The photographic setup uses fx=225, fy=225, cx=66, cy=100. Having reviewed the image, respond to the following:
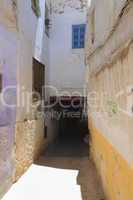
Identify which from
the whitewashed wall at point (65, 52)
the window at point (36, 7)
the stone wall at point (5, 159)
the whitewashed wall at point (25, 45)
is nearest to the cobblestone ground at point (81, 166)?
the stone wall at point (5, 159)

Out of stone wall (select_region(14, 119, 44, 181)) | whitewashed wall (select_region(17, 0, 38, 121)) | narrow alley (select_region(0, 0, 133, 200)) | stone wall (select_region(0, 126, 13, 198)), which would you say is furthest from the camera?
whitewashed wall (select_region(17, 0, 38, 121))

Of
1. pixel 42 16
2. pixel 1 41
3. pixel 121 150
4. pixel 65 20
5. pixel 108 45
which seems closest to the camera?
pixel 121 150

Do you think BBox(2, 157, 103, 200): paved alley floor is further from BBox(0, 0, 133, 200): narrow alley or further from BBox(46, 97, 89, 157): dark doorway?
BBox(46, 97, 89, 157): dark doorway

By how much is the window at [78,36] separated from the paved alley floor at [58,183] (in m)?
6.07

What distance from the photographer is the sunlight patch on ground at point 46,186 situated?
5.77 metres

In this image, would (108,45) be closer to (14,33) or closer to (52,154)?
(14,33)

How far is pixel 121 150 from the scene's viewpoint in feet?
11.8

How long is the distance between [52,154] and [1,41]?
5761mm

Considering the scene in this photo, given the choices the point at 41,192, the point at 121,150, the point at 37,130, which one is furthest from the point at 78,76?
the point at 121,150

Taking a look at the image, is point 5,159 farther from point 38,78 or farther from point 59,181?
point 38,78

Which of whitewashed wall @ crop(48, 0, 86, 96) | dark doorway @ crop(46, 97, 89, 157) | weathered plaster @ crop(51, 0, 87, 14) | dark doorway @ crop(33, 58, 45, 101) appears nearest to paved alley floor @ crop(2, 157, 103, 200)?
dark doorway @ crop(46, 97, 89, 157)

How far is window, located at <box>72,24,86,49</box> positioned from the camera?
11.6 m

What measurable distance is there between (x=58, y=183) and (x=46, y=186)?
0.42m

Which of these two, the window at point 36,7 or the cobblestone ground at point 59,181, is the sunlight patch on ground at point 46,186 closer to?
the cobblestone ground at point 59,181
